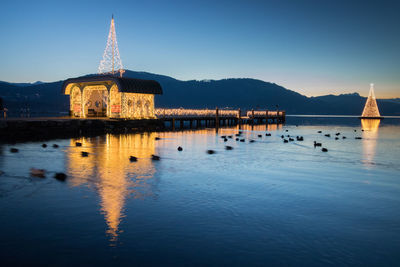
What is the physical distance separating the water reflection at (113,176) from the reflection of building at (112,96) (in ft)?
68.6

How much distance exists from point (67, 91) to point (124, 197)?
45259 millimetres

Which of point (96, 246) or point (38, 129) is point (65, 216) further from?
point (38, 129)

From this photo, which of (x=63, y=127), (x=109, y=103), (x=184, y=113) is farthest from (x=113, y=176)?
(x=184, y=113)

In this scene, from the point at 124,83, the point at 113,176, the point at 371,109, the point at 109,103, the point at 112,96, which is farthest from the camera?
the point at 371,109

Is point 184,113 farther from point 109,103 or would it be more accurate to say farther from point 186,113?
point 109,103

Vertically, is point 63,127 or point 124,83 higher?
point 124,83

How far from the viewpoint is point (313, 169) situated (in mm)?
21938

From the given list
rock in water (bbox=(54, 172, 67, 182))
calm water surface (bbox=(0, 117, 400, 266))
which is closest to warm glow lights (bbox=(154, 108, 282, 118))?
calm water surface (bbox=(0, 117, 400, 266))

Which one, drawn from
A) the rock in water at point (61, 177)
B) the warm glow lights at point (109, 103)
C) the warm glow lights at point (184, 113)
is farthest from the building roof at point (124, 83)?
the rock in water at point (61, 177)

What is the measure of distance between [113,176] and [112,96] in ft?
110

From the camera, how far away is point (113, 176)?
59.0 ft

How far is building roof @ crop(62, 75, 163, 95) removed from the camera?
46.1 metres

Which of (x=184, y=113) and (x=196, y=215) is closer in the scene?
(x=196, y=215)

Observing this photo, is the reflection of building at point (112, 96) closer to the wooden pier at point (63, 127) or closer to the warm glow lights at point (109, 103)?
the warm glow lights at point (109, 103)
